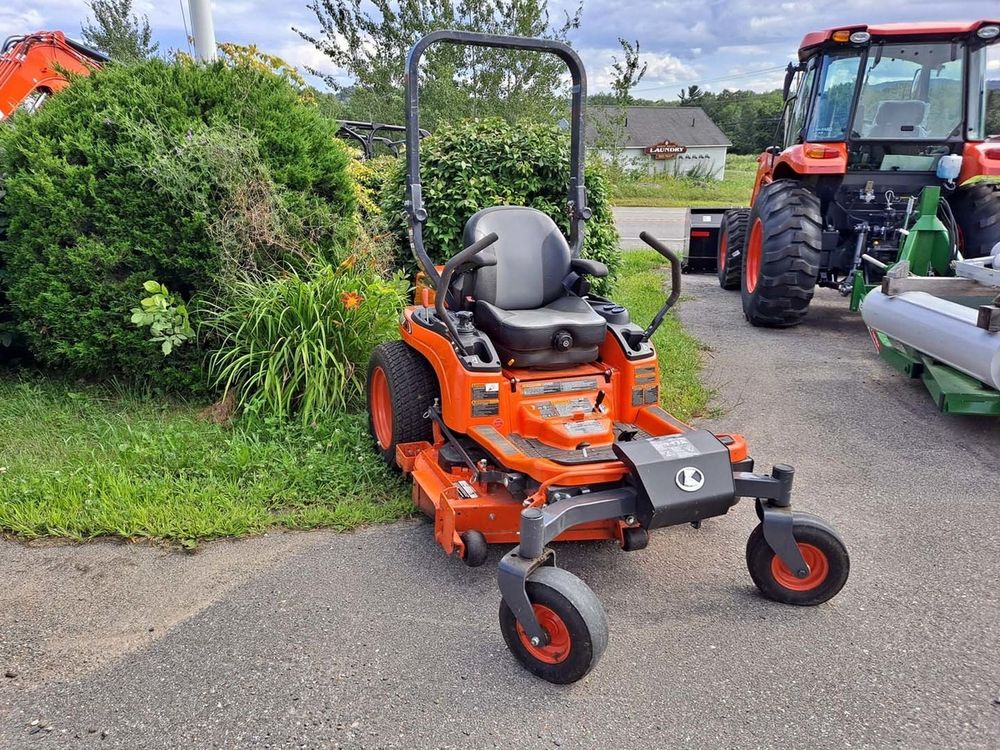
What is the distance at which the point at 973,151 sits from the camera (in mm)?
7164

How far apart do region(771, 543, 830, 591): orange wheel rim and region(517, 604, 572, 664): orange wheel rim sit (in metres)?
1.00

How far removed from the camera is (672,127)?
170 ft

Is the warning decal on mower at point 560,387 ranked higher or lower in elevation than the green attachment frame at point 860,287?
higher

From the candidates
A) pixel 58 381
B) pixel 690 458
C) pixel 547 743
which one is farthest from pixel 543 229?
pixel 58 381

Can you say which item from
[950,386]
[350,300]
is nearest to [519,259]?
[350,300]

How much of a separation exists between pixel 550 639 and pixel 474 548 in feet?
1.86

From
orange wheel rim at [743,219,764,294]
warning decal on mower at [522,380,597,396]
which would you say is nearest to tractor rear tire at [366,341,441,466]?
warning decal on mower at [522,380,597,396]

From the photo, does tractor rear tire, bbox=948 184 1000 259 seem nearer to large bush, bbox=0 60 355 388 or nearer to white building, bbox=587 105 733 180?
large bush, bbox=0 60 355 388

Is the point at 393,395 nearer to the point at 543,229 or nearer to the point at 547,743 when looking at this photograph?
the point at 543,229

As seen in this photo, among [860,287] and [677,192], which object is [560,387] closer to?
[860,287]

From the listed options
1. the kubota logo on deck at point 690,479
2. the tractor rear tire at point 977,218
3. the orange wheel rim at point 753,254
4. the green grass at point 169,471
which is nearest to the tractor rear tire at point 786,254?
the orange wheel rim at point 753,254

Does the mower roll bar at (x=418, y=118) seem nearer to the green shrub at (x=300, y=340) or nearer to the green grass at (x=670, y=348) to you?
the green shrub at (x=300, y=340)

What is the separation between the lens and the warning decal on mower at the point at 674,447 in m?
2.90

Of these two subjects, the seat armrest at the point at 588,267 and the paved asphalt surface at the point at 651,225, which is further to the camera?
the paved asphalt surface at the point at 651,225
